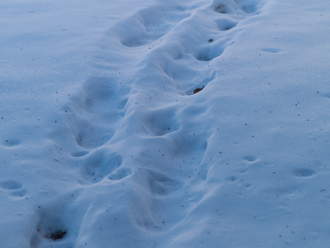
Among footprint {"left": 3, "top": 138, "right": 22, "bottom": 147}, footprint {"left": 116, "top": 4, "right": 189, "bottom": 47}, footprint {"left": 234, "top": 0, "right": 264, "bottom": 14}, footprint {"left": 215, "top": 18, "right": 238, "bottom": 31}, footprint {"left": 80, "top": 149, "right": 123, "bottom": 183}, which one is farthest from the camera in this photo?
footprint {"left": 234, "top": 0, "right": 264, "bottom": 14}

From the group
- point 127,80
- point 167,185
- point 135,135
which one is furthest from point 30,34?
point 167,185

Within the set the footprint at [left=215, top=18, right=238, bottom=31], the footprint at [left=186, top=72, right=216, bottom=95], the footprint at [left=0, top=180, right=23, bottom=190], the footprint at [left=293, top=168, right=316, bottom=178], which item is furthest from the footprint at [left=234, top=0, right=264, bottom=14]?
the footprint at [left=0, top=180, right=23, bottom=190]

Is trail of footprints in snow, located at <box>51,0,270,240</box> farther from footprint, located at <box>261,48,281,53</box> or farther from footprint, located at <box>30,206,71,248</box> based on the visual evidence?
footprint, located at <box>261,48,281,53</box>

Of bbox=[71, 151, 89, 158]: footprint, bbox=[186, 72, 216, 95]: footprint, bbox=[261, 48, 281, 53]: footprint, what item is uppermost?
bbox=[71, 151, 89, 158]: footprint

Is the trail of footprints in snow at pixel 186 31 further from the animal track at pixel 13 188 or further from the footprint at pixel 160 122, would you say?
the animal track at pixel 13 188

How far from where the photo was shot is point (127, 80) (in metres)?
3.27

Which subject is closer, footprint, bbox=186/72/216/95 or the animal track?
the animal track

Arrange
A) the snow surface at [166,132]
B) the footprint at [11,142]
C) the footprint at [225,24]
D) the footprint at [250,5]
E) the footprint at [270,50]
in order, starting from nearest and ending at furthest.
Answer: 1. the snow surface at [166,132]
2. the footprint at [11,142]
3. the footprint at [270,50]
4. the footprint at [225,24]
5. the footprint at [250,5]

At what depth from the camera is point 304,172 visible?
7.20 ft

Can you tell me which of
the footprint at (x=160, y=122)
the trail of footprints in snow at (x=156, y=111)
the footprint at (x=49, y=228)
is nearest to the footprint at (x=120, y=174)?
the trail of footprints in snow at (x=156, y=111)

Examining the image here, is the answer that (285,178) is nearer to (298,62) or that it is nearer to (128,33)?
(298,62)

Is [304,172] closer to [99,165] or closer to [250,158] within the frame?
[250,158]

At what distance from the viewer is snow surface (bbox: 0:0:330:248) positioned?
6.52ft

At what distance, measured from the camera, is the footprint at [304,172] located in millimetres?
2172
